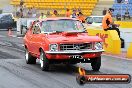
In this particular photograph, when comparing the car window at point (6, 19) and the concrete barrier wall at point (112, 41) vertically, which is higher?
the concrete barrier wall at point (112, 41)

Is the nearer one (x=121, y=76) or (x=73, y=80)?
(x=121, y=76)

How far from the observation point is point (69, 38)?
13039 millimetres

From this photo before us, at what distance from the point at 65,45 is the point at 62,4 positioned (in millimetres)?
41325

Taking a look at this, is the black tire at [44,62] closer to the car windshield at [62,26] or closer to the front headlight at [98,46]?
the car windshield at [62,26]

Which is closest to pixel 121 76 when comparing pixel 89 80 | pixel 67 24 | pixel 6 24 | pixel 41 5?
pixel 89 80

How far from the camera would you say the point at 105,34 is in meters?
20.8

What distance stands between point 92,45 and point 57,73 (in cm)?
125

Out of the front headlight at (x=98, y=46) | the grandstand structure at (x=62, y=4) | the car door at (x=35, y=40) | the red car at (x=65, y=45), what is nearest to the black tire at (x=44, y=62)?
the red car at (x=65, y=45)

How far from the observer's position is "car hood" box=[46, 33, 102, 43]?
12.9 metres

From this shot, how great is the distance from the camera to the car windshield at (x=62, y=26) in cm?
1415

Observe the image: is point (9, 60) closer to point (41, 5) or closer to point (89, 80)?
point (89, 80)

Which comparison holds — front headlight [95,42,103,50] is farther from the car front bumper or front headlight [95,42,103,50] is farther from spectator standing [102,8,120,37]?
spectator standing [102,8,120,37]

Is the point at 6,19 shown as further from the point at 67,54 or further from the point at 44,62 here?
the point at 67,54

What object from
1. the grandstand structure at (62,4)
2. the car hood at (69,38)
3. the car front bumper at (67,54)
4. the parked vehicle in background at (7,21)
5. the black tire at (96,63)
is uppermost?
the car hood at (69,38)
